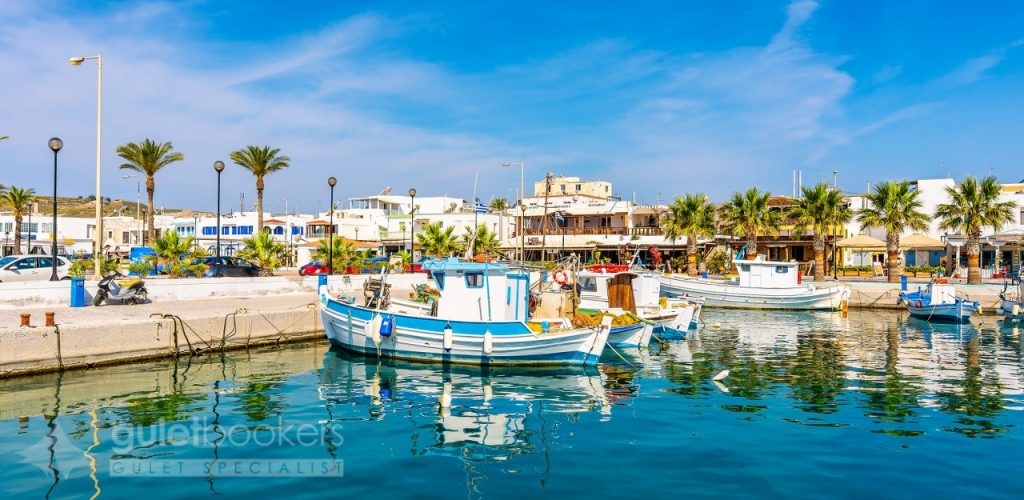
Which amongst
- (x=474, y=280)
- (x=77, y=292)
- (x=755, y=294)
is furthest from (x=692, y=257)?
(x=77, y=292)

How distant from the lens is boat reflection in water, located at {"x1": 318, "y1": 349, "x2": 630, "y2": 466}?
41.6 ft

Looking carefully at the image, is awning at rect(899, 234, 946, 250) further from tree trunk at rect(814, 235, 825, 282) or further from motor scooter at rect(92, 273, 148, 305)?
motor scooter at rect(92, 273, 148, 305)

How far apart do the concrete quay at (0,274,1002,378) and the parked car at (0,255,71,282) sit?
7.63m

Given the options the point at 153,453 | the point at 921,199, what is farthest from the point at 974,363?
the point at 921,199

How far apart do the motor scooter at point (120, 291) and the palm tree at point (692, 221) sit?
1473 inches

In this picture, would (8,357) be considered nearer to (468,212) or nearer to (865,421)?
(865,421)

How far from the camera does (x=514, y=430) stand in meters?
13.4

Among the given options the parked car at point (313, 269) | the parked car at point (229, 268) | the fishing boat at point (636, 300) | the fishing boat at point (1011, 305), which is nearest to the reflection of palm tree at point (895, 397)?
the fishing boat at point (636, 300)

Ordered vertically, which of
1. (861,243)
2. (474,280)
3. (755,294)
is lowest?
(755,294)

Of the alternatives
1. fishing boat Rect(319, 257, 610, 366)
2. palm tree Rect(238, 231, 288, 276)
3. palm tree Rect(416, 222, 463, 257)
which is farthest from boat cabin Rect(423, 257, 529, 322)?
palm tree Rect(416, 222, 463, 257)

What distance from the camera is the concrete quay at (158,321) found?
55.8 feet

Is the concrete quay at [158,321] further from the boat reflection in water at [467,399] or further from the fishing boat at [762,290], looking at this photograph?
the fishing boat at [762,290]

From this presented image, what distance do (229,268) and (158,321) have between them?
17571 millimetres

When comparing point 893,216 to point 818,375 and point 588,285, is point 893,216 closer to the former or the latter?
point 588,285
